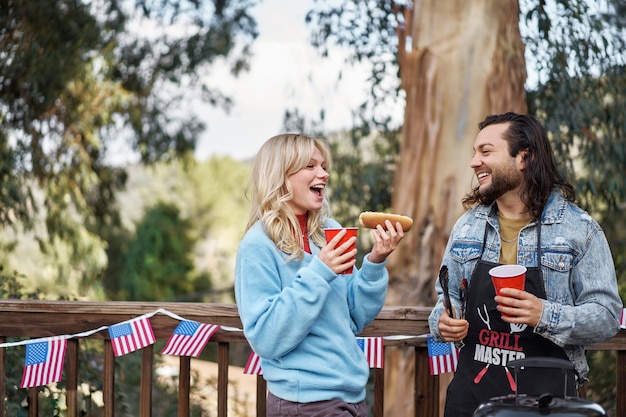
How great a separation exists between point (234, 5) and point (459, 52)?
17.4 ft

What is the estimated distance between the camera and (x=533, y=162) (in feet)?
9.21

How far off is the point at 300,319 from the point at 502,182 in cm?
85

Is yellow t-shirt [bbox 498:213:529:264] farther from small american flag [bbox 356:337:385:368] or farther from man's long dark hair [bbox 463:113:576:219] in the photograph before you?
small american flag [bbox 356:337:385:368]

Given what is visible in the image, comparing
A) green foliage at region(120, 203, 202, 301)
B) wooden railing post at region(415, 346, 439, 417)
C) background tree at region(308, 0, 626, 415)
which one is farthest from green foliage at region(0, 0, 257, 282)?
green foliage at region(120, 203, 202, 301)

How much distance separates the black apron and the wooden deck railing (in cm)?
55

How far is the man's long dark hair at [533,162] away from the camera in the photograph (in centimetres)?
278

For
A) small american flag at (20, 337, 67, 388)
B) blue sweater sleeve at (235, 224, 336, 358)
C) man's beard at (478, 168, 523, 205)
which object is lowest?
small american flag at (20, 337, 67, 388)

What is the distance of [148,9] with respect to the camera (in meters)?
9.94

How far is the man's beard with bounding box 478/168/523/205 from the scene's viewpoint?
2.79 meters

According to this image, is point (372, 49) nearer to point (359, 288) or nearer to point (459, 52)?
point (459, 52)

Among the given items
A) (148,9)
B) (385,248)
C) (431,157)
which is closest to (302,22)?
(431,157)

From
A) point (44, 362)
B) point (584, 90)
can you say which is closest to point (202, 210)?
point (584, 90)

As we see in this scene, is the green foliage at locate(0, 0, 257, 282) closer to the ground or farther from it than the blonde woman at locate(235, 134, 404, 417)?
farther from it

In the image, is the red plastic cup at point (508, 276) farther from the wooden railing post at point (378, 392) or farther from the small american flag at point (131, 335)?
the small american flag at point (131, 335)
